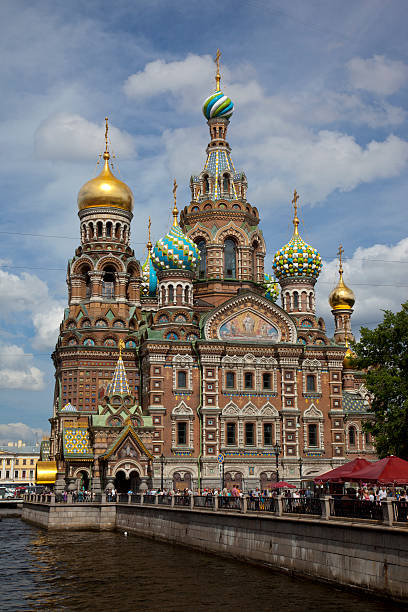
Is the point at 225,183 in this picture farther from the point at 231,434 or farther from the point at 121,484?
the point at 121,484

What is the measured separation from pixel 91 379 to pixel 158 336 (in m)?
6.14

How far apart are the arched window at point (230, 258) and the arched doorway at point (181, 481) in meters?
15.5

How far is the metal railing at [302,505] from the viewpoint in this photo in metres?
22.8

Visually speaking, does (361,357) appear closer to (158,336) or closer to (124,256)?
(158,336)

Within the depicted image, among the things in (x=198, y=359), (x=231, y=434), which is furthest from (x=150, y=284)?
(x=231, y=434)

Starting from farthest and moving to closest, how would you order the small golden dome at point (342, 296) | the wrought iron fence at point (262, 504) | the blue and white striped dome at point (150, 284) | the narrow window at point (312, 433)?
1. the small golden dome at point (342, 296)
2. the blue and white striped dome at point (150, 284)
3. the narrow window at point (312, 433)
4. the wrought iron fence at point (262, 504)

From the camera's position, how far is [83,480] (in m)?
44.0

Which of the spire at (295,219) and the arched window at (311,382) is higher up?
the spire at (295,219)

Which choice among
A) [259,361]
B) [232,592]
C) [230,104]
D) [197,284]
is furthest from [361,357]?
[230,104]

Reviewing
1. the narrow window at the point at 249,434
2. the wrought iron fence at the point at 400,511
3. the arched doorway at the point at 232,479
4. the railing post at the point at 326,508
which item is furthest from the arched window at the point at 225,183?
the wrought iron fence at the point at 400,511

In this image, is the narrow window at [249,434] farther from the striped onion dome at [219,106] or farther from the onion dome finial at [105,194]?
the striped onion dome at [219,106]

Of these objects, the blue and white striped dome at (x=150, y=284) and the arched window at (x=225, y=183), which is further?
the blue and white striped dome at (x=150, y=284)

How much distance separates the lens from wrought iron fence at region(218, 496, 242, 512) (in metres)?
27.1

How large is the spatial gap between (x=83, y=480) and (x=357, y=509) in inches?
1044
